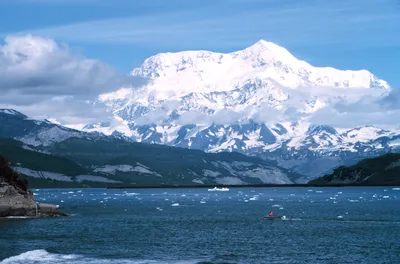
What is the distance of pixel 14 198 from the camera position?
574 feet

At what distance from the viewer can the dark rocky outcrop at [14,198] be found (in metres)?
171

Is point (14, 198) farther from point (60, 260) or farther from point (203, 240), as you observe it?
point (60, 260)

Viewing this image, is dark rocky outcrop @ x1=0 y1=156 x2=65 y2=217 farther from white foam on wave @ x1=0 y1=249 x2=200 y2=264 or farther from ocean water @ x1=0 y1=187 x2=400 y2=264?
white foam on wave @ x1=0 y1=249 x2=200 y2=264

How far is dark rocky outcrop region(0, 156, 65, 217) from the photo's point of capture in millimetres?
171250

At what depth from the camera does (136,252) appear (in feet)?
365

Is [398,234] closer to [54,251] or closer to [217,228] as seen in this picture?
[217,228]

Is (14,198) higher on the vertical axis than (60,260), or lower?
higher

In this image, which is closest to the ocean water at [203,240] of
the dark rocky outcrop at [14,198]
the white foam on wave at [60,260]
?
the white foam on wave at [60,260]

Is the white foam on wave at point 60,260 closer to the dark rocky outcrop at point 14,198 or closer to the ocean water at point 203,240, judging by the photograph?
the ocean water at point 203,240

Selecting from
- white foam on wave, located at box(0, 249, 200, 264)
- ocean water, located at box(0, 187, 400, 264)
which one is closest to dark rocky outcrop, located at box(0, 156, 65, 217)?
ocean water, located at box(0, 187, 400, 264)

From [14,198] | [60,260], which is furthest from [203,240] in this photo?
[14,198]

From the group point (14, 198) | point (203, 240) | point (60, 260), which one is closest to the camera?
point (60, 260)

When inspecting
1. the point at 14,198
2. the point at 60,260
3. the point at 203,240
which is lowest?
the point at 60,260

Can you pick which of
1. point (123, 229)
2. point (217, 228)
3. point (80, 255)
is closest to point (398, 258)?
point (80, 255)
